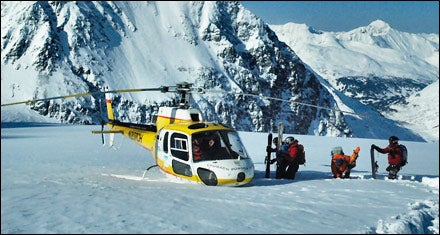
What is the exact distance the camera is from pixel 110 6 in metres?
199

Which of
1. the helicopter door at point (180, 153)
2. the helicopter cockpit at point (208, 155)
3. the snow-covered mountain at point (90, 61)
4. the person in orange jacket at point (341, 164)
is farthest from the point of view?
the snow-covered mountain at point (90, 61)

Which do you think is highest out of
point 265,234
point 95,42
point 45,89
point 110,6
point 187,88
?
point 110,6

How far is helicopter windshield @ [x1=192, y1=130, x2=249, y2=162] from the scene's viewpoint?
13703 millimetres

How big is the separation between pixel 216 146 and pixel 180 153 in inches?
46.4

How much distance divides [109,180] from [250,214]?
6.63 m

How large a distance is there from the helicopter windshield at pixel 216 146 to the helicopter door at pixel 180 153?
1.20 ft

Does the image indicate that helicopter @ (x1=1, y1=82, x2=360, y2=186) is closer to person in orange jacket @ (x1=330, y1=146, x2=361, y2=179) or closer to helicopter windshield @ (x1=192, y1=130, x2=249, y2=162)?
helicopter windshield @ (x1=192, y1=130, x2=249, y2=162)

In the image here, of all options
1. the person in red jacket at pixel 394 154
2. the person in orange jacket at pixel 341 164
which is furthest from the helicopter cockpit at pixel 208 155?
the person in red jacket at pixel 394 154

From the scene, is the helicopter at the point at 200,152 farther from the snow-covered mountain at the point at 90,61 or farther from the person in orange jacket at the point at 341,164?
the snow-covered mountain at the point at 90,61

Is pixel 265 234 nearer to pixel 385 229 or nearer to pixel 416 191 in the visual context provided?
pixel 385 229

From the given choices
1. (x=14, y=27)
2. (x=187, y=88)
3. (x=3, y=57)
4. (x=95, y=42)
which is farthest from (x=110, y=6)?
(x=187, y=88)

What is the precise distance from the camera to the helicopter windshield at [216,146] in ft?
45.0

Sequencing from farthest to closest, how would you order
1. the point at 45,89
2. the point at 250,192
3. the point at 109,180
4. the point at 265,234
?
the point at 45,89
the point at 109,180
the point at 250,192
the point at 265,234

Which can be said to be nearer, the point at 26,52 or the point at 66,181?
the point at 66,181
